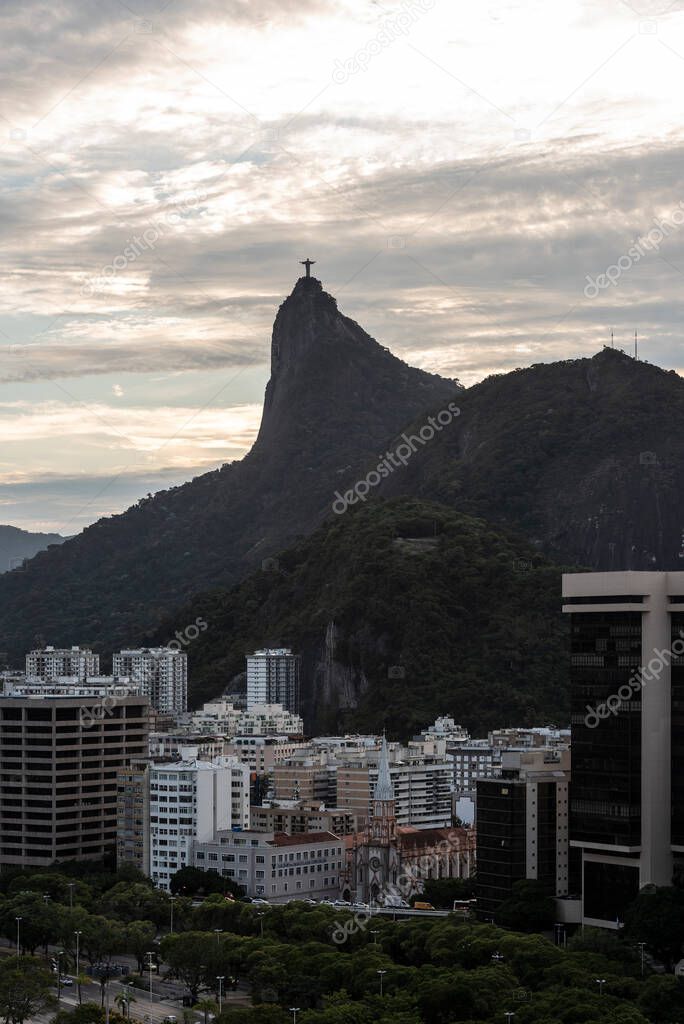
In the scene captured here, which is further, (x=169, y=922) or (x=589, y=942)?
(x=169, y=922)

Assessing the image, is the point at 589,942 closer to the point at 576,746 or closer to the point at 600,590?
the point at 576,746

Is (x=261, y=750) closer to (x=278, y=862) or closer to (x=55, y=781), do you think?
(x=55, y=781)

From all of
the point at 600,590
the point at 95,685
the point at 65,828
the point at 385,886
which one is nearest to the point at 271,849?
the point at 385,886

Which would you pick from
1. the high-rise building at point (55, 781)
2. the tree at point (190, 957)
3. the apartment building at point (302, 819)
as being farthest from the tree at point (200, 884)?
the tree at point (190, 957)

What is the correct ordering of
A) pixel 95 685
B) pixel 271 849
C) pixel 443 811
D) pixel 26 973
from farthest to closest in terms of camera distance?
pixel 95 685
pixel 443 811
pixel 271 849
pixel 26 973

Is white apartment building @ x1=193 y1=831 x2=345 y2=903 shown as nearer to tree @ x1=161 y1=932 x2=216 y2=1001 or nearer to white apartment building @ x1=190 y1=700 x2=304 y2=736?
tree @ x1=161 y1=932 x2=216 y2=1001

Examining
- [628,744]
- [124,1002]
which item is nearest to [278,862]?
[628,744]

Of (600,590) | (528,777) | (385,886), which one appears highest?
(600,590)
